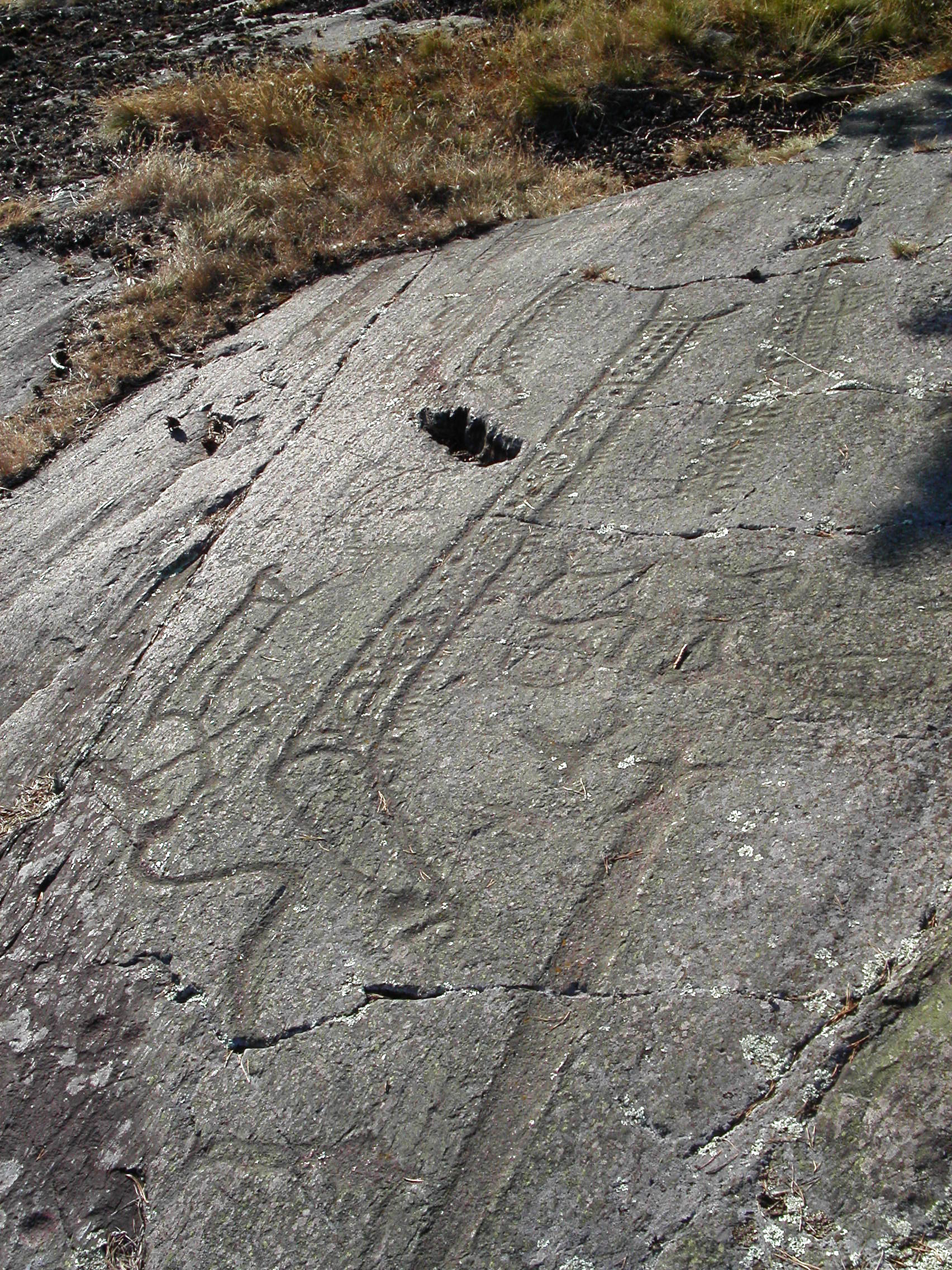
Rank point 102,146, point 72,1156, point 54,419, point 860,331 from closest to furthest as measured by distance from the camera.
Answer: point 72,1156, point 860,331, point 54,419, point 102,146

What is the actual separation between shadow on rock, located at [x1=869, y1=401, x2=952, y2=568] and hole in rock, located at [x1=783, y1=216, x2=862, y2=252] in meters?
1.36

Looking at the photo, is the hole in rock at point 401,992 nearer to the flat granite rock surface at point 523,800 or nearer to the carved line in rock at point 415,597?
the flat granite rock surface at point 523,800

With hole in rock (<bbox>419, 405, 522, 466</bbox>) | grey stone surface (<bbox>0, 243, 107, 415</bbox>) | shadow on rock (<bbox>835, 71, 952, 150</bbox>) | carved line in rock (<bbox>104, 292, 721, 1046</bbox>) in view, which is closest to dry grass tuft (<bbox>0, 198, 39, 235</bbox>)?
grey stone surface (<bbox>0, 243, 107, 415</bbox>)

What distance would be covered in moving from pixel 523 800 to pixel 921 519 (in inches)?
45.6

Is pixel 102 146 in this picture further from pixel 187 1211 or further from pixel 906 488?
pixel 187 1211

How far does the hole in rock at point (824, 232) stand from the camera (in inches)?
151

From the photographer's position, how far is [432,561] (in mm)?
3088

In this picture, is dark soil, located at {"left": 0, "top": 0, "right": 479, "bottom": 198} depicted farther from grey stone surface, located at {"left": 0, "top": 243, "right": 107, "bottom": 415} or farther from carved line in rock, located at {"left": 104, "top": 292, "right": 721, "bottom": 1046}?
carved line in rock, located at {"left": 104, "top": 292, "right": 721, "bottom": 1046}

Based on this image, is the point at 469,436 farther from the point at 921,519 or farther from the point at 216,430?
the point at 921,519

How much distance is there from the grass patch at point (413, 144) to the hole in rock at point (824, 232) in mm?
929

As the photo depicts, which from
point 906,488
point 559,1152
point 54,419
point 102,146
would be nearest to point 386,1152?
point 559,1152

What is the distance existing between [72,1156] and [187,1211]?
301 mm

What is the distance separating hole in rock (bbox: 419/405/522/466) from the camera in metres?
3.44

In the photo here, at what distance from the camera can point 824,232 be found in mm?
3879
